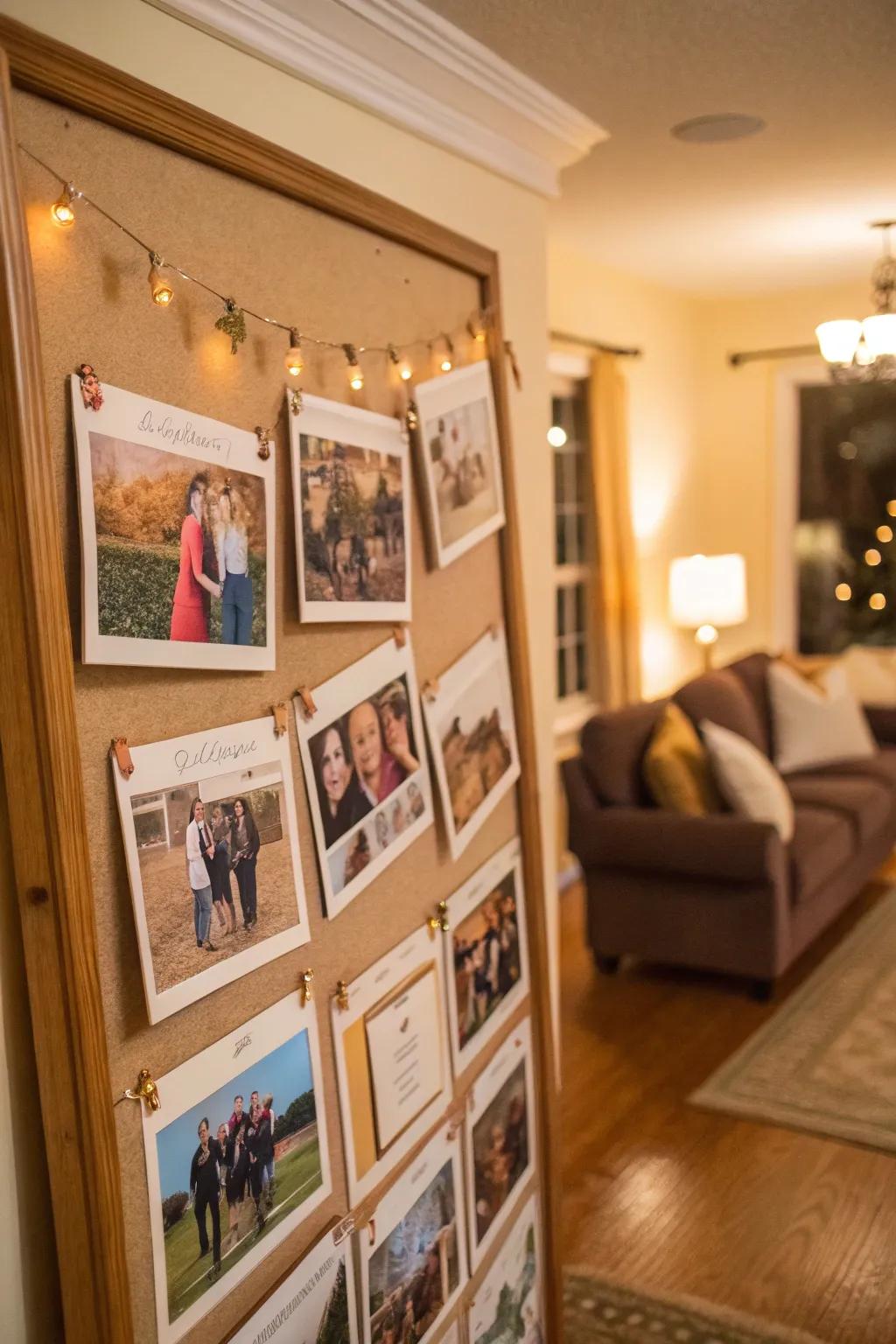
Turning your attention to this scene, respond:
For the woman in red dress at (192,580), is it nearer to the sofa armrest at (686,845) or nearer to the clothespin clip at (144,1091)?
the clothespin clip at (144,1091)

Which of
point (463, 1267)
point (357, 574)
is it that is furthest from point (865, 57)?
point (463, 1267)

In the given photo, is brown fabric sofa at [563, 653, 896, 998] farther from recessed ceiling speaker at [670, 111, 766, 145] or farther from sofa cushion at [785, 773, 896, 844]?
recessed ceiling speaker at [670, 111, 766, 145]

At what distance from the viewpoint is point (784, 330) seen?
6359 millimetres

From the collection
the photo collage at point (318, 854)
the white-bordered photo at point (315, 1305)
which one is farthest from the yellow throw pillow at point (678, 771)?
the white-bordered photo at point (315, 1305)

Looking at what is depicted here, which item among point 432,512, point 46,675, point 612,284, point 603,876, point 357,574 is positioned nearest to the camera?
point 46,675

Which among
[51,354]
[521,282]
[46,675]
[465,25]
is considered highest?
[465,25]

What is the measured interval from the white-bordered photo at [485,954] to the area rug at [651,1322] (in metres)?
0.71

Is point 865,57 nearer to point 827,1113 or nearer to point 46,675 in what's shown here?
point 46,675

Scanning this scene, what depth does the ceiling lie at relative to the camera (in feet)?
7.45

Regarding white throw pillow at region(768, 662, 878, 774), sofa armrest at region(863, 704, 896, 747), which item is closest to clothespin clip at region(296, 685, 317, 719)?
white throw pillow at region(768, 662, 878, 774)

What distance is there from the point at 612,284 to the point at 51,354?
Answer: 455cm

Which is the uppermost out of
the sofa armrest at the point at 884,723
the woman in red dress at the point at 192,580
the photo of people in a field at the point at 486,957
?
the woman in red dress at the point at 192,580

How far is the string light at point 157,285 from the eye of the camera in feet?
4.90

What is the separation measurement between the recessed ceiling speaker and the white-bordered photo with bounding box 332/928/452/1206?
213 centimetres
